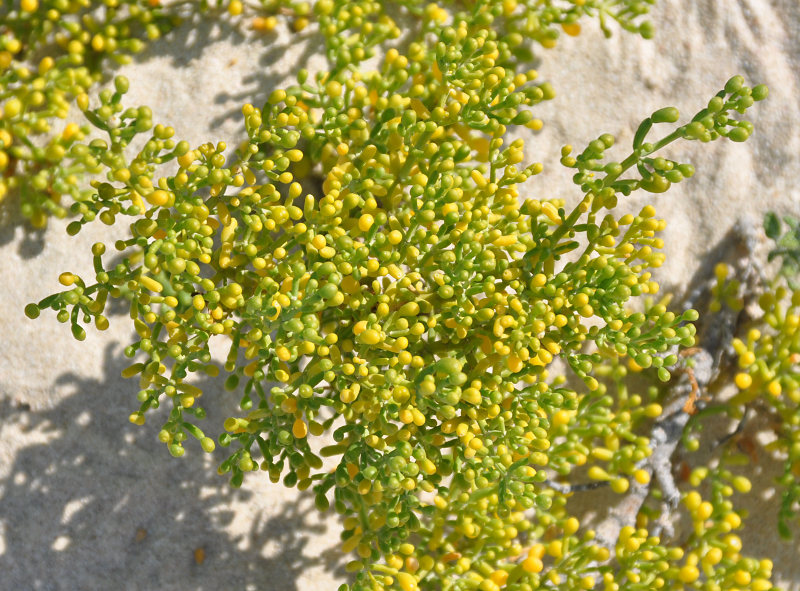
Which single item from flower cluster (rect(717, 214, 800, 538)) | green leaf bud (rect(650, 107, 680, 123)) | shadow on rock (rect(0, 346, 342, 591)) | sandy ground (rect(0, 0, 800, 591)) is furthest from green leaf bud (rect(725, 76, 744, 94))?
shadow on rock (rect(0, 346, 342, 591))

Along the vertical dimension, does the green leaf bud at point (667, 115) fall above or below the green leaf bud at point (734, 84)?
below

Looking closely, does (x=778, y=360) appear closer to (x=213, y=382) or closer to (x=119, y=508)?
(x=213, y=382)

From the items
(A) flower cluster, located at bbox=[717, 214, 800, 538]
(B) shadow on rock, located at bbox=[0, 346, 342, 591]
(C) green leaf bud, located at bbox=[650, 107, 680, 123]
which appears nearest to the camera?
(C) green leaf bud, located at bbox=[650, 107, 680, 123]

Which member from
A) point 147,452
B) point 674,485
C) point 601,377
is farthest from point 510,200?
point 147,452

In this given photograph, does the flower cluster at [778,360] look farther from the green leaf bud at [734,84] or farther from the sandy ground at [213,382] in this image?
the green leaf bud at [734,84]

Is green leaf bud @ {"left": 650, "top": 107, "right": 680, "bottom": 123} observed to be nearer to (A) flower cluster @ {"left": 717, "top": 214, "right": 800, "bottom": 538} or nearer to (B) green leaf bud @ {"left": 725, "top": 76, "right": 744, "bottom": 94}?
(B) green leaf bud @ {"left": 725, "top": 76, "right": 744, "bottom": 94}

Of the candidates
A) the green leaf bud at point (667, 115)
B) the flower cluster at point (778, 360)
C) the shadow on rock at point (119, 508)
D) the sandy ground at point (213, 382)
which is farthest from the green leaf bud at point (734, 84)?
the shadow on rock at point (119, 508)

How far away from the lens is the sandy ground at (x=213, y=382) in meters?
2.71

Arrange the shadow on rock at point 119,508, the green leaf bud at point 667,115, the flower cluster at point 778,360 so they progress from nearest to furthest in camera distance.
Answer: the green leaf bud at point 667,115, the flower cluster at point 778,360, the shadow on rock at point 119,508

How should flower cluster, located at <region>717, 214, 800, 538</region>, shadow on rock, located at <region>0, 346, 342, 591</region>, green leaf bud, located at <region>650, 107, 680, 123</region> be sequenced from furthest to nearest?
shadow on rock, located at <region>0, 346, 342, 591</region>
flower cluster, located at <region>717, 214, 800, 538</region>
green leaf bud, located at <region>650, 107, 680, 123</region>

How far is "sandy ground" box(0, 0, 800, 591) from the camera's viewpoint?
2.71 m

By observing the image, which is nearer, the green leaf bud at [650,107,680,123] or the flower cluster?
the green leaf bud at [650,107,680,123]

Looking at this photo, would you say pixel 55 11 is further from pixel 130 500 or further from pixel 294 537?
pixel 294 537

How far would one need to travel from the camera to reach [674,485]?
2785 millimetres
